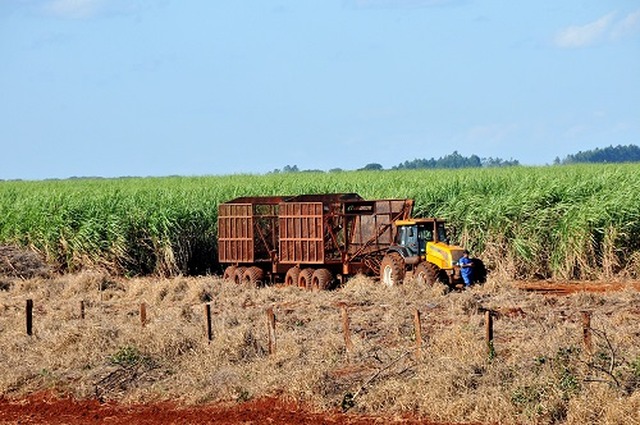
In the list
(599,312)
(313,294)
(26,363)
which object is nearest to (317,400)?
(26,363)

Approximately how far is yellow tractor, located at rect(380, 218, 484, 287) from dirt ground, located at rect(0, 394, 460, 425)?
10.3 m

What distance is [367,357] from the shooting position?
16.0m

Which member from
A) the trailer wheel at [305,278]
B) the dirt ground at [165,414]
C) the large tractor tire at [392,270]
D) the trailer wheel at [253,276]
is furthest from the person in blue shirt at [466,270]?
the dirt ground at [165,414]

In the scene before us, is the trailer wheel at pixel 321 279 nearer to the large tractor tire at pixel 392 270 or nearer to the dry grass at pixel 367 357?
the large tractor tire at pixel 392 270

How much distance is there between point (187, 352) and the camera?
1702 cm

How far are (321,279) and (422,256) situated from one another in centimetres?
257

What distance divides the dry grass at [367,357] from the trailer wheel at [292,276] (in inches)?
183

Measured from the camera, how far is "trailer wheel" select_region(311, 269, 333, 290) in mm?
26859

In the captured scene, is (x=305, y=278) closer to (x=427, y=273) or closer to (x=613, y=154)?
(x=427, y=273)

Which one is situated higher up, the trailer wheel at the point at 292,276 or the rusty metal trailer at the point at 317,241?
the rusty metal trailer at the point at 317,241

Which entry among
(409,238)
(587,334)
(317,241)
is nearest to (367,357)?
(587,334)

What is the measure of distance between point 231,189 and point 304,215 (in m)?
10.5

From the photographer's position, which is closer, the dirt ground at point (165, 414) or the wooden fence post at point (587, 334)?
the dirt ground at point (165, 414)

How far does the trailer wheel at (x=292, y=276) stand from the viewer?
2784 cm
